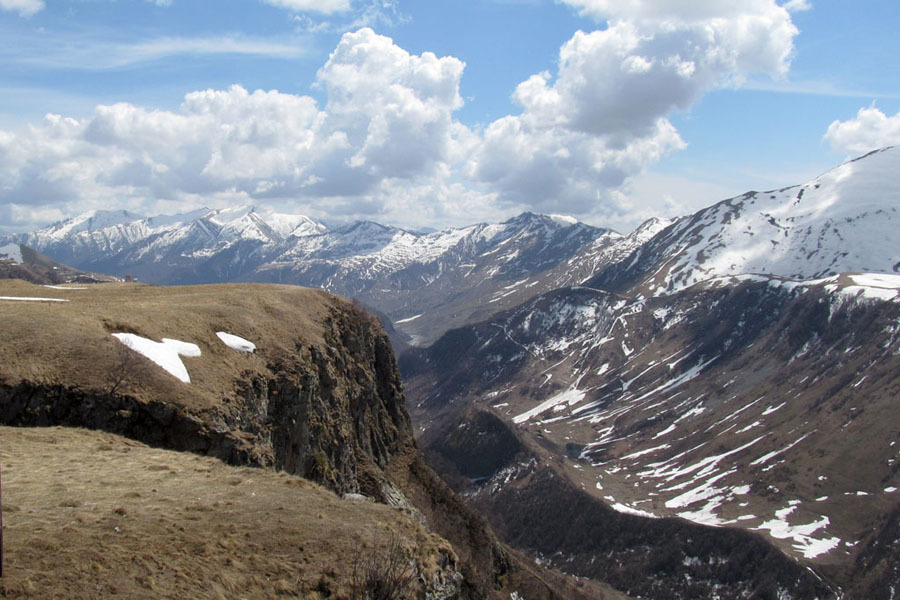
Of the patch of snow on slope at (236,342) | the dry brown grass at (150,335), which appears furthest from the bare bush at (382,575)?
the patch of snow on slope at (236,342)

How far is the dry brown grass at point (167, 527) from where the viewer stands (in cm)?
1745

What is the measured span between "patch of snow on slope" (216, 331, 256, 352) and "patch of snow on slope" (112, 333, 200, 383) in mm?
5377

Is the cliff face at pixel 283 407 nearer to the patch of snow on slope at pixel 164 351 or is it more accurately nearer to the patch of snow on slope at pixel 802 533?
the patch of snow on slope at pixel 164 351

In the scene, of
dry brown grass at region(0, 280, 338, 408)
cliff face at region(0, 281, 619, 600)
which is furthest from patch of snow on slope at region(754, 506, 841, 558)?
dry brown grass at region(0, 280, 338, 408)

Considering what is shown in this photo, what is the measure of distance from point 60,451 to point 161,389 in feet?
24.4

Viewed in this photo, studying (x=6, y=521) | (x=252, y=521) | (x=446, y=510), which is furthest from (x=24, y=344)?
(x=446, y=510)

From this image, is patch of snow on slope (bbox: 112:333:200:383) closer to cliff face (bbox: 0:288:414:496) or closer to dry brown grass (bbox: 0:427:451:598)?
cliff face (bbox: 0:288:414:496)

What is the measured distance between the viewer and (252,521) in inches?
915

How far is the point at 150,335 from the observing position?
139ft

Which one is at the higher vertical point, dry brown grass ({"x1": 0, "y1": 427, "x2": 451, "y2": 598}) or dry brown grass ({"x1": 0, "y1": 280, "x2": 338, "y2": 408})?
dry brown grass ({"x1": 0, "y1": 280, "x2": 338, "y2": 408})

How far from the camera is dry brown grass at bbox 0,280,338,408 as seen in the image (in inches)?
1350

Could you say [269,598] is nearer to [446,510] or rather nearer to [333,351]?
[333,351]

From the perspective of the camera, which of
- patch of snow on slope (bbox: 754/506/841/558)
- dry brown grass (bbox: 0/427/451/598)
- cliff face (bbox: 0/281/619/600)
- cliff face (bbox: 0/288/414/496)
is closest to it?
dry brown grass (bbox: 0/427/451/598)

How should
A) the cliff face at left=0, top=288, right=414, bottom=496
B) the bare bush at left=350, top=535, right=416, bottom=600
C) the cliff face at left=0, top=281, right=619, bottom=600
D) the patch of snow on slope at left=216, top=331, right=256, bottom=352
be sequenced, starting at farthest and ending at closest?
the patch of snow on slope at left=216, top=331, right=256, bottom=352
the cliff face at left=0, top=281, right=619, bottom=600
the cliff face at left=0, top=288, right=414, bottom=496
the bare bush at left=350, top=535, right=416, bottom=600
